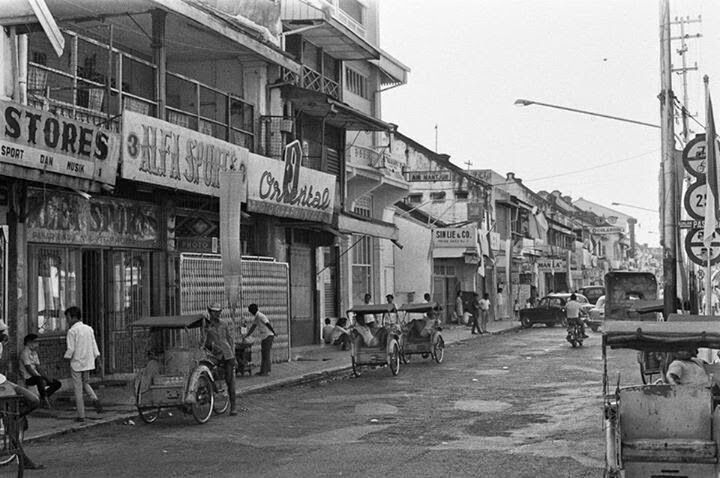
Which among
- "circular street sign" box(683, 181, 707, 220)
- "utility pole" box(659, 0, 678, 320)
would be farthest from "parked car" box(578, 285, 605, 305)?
"circular street sign" box(683, 181, 707, 220)

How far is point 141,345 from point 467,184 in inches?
1411

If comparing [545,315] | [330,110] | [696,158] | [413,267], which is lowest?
[545,315]

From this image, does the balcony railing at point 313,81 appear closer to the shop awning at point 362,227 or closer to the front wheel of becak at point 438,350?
the shop awning at point 362,227

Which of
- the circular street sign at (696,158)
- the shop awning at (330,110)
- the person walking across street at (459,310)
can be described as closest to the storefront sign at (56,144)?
the circular street sign at (696,158)

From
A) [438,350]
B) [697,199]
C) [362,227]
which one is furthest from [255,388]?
[362,227]

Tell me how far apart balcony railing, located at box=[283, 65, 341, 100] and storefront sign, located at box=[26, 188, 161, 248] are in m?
7.53

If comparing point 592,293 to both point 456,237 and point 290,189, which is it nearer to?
point 456,237

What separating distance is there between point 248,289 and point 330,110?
750 cm

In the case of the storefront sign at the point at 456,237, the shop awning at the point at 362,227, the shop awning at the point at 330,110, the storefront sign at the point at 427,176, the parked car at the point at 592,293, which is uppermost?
the storefront sign at the point at 427,176

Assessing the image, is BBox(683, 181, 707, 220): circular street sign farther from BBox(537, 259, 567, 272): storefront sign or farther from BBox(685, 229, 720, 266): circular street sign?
BBox(537, 259, 567, 272): storefront sign

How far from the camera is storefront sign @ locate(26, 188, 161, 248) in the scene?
17125 millimetres

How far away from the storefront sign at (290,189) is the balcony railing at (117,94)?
1.14 meters

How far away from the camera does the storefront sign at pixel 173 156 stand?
17812 mm

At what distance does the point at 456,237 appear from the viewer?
46562 mm
